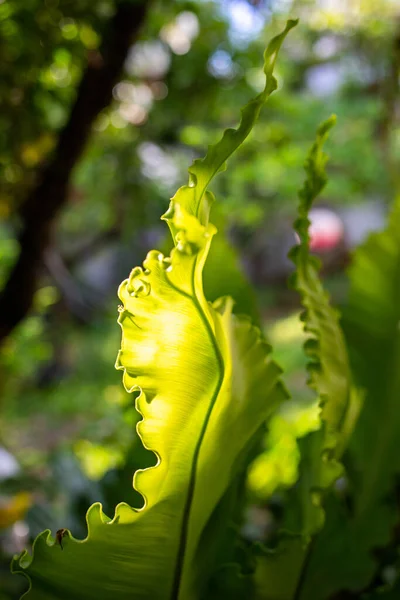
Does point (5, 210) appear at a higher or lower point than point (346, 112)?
lower

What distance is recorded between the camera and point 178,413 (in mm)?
171

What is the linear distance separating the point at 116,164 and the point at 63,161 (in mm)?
445

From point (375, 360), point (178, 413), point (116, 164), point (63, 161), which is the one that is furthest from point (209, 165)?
point (116, 164)

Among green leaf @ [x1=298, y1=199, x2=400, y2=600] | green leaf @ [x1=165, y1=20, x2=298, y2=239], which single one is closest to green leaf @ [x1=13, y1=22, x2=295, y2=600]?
green leaf @ [x1=165, y1=20, x2=298, y2=239]

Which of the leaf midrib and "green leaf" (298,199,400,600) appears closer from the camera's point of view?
the leaf midrib

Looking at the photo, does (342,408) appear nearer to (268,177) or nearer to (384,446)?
(384,446)

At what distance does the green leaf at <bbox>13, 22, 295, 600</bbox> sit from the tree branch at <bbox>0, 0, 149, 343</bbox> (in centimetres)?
35

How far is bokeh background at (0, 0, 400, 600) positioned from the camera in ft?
1.38

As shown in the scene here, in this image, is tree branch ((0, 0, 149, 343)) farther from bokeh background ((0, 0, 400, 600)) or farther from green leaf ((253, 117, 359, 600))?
green leaf ((253, 117, 359, 600))

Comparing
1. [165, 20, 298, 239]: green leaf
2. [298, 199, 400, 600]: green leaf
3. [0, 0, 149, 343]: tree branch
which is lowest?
[298, 199, 400, 600]: green leaf

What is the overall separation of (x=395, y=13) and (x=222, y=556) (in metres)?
1.46

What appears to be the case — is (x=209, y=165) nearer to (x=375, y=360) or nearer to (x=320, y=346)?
(x=320, y=346)

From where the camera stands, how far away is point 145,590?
0.20 m

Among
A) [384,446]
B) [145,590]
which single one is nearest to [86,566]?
[145,590]
